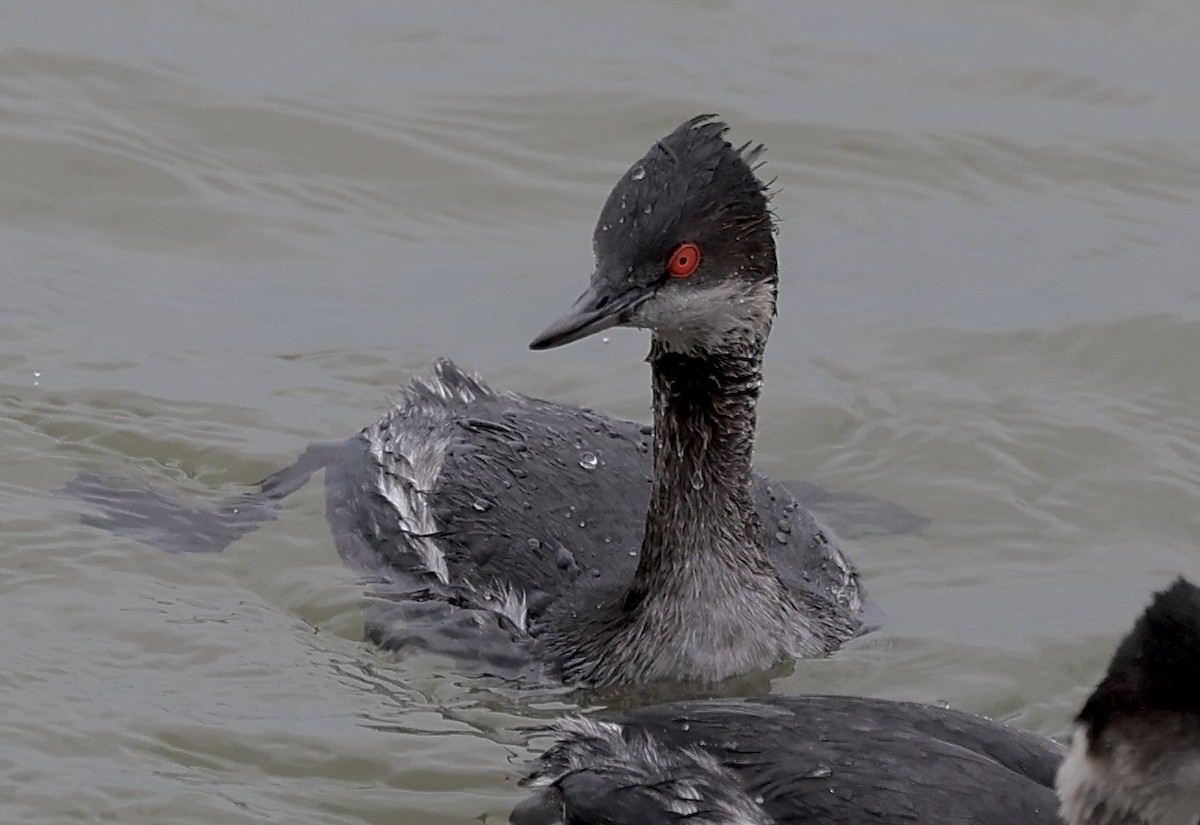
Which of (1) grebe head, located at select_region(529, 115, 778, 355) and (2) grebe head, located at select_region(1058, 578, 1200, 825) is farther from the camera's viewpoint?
(1) grebe head, located at select_region(529, 115, 778, 355)

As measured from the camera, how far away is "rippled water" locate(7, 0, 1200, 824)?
8172 mm

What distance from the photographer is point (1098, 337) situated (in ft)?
37.2

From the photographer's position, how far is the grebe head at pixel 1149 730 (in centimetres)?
554

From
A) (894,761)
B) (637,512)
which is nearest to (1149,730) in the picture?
(894,761)

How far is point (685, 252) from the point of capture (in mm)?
8039

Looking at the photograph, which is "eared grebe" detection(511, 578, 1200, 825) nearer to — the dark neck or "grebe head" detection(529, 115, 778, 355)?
the dark neck

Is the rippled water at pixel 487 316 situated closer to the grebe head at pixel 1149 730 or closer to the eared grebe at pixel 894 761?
the eared grebe at pixel 894 761

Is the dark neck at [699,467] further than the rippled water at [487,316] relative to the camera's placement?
Yes

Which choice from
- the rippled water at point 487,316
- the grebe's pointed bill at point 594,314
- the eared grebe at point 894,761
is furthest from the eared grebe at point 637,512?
the eared grebe at point 894,761

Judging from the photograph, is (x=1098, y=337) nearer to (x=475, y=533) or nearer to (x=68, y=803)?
(x=475, y=533)

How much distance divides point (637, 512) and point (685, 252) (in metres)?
1.30

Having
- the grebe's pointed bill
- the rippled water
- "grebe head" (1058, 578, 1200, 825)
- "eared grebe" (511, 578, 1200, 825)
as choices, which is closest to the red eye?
the grebe's pointed bill

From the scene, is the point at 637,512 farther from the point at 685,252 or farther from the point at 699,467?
the point at 685,252

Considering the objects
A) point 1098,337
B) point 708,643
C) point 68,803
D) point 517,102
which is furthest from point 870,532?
point 517,102
